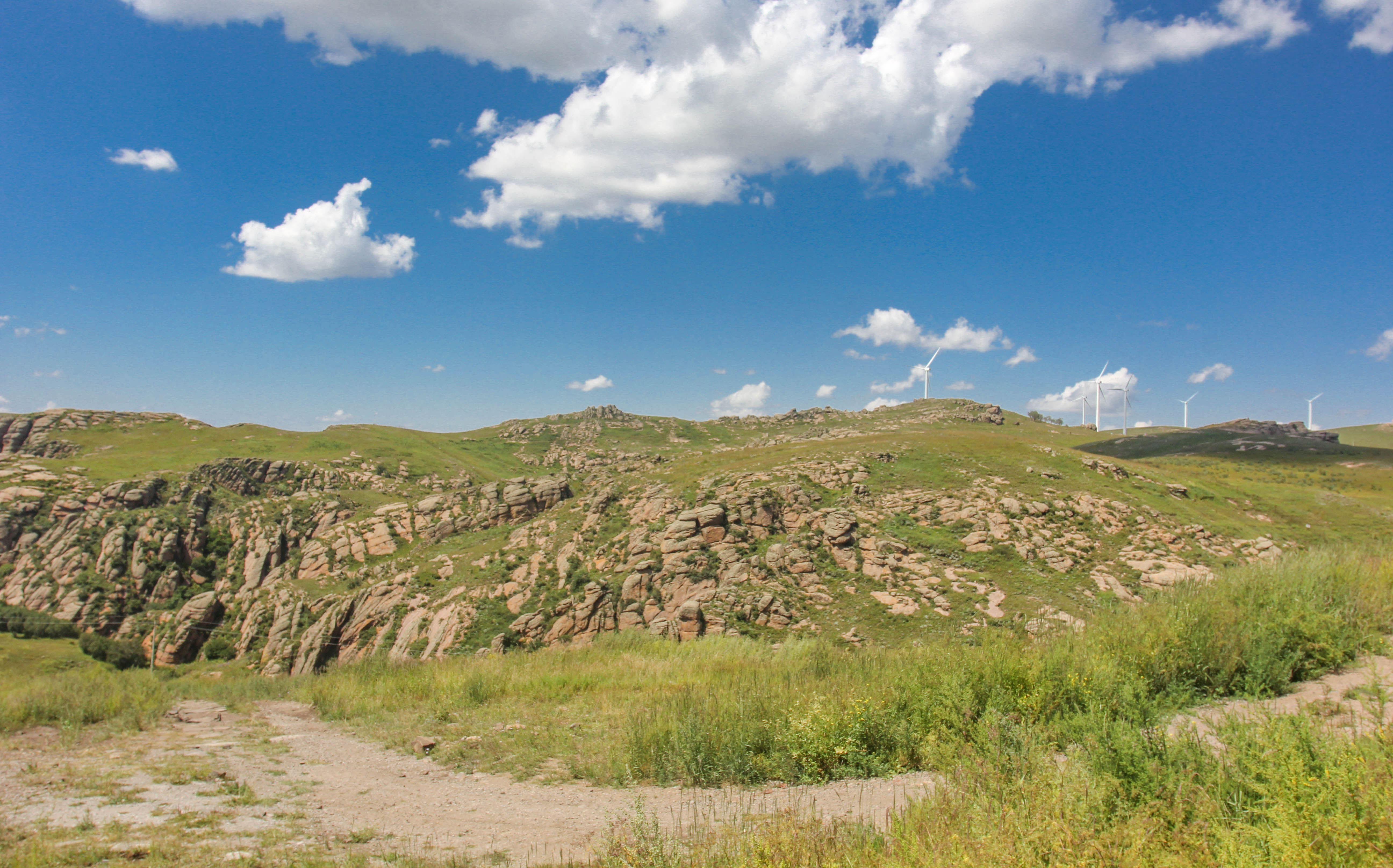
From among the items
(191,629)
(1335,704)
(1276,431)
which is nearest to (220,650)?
(191,629)

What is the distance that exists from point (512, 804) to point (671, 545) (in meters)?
21.0

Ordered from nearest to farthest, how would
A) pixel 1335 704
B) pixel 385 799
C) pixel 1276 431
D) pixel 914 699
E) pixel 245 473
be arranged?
pixel 1335 704, pixel 385 799, pixel 914 699, pixel 245 473, pixel 1276 431

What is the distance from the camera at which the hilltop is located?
24453mm

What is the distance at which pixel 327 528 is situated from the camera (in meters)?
48.8

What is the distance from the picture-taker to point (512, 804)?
808cm

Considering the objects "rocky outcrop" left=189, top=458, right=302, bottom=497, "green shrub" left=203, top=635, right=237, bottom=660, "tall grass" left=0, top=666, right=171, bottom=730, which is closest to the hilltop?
Result: "green shrub" left=203, top=635, right=237, bottom=660

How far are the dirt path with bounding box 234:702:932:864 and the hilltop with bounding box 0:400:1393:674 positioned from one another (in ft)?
25.4

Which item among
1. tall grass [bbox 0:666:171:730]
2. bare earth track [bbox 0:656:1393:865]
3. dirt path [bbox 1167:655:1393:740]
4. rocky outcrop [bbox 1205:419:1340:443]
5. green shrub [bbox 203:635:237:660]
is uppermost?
rocky outcrop [bbox 1205:419:1340:443]

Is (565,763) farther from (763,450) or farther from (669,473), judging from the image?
(763,450)

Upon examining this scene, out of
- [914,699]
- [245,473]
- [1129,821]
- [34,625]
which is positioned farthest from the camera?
[245,473]

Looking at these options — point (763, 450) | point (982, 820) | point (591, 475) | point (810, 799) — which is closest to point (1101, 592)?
point (810, 799)

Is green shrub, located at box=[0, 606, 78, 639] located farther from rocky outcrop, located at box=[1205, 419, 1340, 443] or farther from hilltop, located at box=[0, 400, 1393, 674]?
rocky outcrop, located at box=[1205, 419, 1340, 443]

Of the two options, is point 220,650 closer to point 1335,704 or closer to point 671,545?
point 671,545

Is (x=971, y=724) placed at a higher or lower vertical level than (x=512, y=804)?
higher
